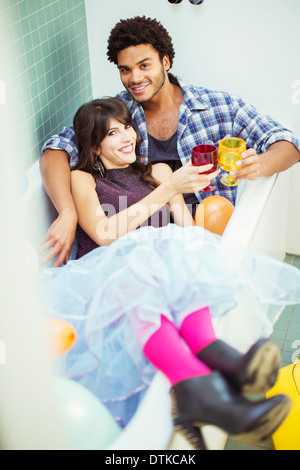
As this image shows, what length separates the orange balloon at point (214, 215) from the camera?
6.65ft

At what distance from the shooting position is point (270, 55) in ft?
8.19

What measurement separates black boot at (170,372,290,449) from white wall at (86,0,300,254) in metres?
1.74

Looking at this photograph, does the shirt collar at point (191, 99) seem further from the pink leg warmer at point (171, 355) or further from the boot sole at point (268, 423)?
the boot sole at point (268, 423)

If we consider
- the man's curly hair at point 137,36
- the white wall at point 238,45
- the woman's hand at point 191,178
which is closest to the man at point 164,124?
the man's curly hair at point 137,36

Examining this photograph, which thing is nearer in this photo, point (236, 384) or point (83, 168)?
point (236, 384)

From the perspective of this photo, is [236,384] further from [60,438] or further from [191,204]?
[191,204]

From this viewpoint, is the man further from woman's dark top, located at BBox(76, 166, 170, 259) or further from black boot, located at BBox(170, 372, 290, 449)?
black boot, located at BBox(170, 372, 290, 449)

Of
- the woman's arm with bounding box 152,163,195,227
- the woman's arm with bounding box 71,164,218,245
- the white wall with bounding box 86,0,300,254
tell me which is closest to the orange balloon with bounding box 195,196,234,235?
the woman's arm with bounding box 152,163,195,227

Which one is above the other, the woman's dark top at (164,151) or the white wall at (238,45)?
the white wall at (238,45)

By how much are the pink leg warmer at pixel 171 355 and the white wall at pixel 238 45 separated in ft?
5.37

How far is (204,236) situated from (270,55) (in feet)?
4.68

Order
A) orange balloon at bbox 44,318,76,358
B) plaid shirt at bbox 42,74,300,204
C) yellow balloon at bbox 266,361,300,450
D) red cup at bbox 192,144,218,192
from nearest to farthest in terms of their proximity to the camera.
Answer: orange balloon at bbox 44,318,76,358 → yellow balloon at bbox 266,361,300,450 → red cup at bbox 192,144,218,192 → plaid shirt at bbox 42,74,300,204

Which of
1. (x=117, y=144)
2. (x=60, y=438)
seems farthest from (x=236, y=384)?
(x=117, y=144)

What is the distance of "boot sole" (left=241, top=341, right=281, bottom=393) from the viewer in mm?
1066
